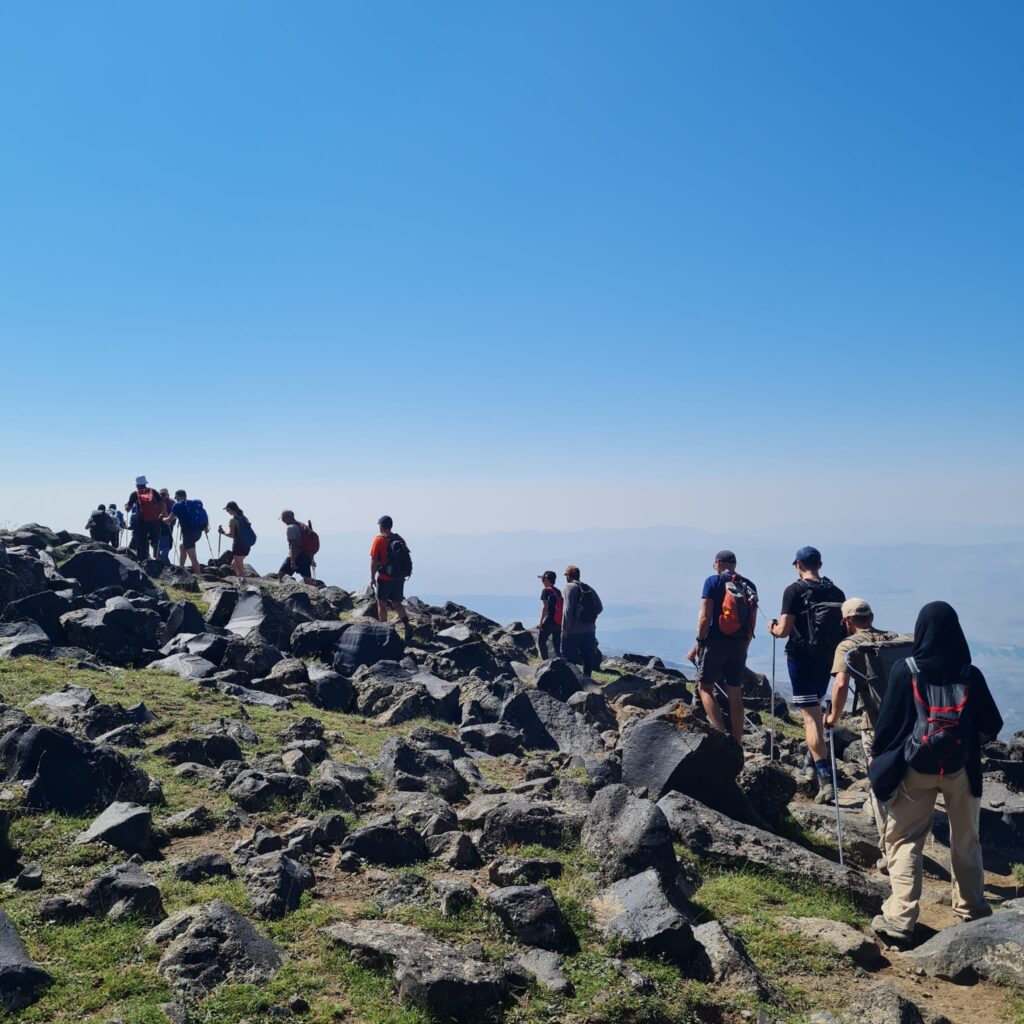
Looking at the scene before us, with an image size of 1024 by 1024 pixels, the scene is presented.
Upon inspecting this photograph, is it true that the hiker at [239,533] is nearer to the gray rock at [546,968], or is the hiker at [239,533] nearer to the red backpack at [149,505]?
the red backpack at [149,505]

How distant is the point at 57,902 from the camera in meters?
6.71

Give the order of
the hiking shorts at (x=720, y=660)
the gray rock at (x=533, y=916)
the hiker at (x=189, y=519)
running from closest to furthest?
the gray rock at (x=533, y=916) → the hiking shorts at (x=720, y=660) → the hiker at (x=189, y=519)

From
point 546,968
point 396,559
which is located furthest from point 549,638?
point 546,968

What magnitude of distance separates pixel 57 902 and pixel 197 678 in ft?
28.8

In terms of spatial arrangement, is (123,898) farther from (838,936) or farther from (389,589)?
(389,589)

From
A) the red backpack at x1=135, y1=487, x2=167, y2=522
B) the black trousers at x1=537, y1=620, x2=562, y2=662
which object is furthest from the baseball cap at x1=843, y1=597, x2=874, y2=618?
the red backpack at x1=135, y1=487, x2=167, y2=522

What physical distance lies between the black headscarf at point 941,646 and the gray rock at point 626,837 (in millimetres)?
2878

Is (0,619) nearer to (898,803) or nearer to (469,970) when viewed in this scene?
(469,970)

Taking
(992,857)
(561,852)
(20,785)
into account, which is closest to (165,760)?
(20,785)

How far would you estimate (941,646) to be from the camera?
761 centimetres

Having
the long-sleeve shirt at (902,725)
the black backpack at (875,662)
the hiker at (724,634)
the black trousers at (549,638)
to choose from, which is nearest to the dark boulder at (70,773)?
the long-sleeve shirt at (902,725)

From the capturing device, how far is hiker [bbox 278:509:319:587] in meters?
27.1

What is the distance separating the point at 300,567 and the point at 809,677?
859 inches

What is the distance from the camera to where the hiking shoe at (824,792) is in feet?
39.5
